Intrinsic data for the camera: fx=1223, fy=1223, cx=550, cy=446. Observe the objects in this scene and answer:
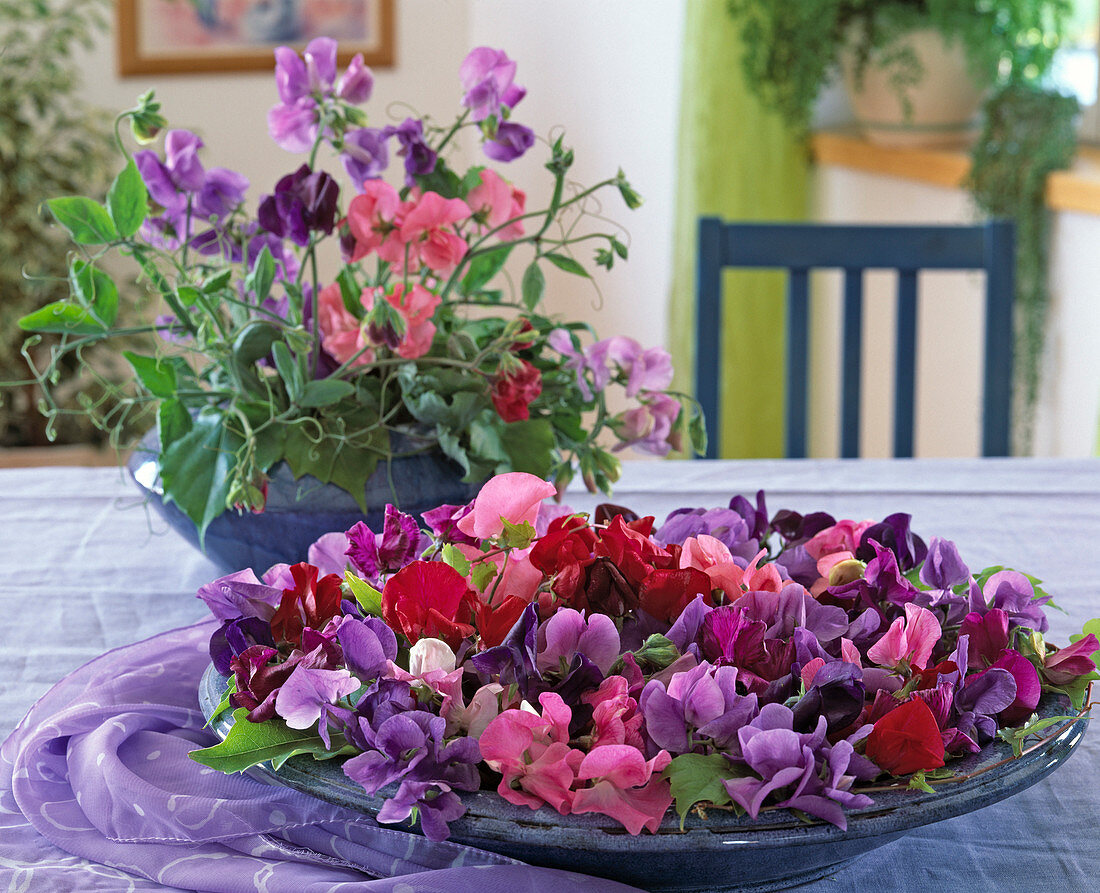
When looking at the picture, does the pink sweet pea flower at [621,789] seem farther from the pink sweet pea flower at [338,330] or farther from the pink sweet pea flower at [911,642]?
the pink sweet pea flower at [338,330]

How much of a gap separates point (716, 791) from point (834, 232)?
115 cm

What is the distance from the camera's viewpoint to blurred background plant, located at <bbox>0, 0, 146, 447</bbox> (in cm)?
271

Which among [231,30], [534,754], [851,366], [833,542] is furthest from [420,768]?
[231,30]

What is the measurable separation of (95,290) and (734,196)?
205 centimetres

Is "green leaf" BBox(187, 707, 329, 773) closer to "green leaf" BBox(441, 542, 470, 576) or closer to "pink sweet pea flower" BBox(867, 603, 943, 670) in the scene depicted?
"green leaf" BBox(441, 542, 470, 576)

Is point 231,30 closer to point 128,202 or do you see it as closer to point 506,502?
point 128,202

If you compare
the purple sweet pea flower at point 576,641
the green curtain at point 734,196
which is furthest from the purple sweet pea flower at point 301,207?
the green curtain at point 734,196

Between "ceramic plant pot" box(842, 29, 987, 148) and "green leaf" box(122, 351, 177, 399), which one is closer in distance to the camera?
"green leaf" box(122, 351, 177, 399)

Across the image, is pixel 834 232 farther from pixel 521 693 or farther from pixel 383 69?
pixel 383 69

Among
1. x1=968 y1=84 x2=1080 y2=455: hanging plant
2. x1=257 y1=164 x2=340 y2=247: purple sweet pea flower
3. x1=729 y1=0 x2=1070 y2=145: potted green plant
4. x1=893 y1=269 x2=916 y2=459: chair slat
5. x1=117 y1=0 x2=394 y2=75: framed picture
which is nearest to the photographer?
x1=257 y1=164 x2=340 y2=247: purple sweet pea flower

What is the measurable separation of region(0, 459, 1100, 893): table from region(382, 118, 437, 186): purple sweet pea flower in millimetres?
312

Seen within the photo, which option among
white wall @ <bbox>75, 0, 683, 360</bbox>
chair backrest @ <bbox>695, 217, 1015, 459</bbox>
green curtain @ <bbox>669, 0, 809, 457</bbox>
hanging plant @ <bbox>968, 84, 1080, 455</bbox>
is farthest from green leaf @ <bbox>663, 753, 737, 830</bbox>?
white wall @ <bbox>75, 0, 683, 360</bbox>

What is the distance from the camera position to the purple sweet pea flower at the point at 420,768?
387 mm

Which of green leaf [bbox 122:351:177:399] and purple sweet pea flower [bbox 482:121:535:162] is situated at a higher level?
purple sweet pea flower [bbox 482:121:535:162]
